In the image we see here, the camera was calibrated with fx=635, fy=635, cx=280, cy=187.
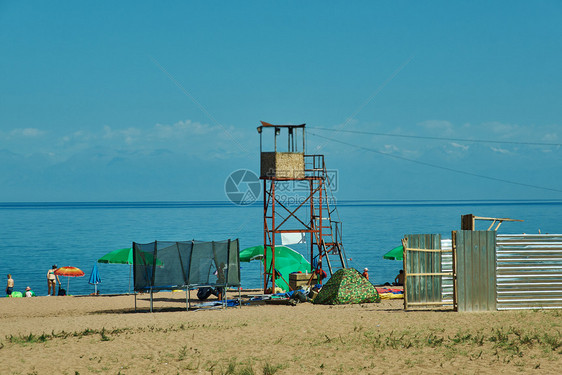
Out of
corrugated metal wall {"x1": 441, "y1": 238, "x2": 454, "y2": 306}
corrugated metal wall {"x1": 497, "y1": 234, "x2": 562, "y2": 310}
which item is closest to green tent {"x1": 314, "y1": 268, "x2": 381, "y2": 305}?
corrugated metal wall {"x1": 441, "y1": 238, "x2": 454, "y2": 306}

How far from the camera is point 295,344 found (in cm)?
1412

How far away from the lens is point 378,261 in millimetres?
68375

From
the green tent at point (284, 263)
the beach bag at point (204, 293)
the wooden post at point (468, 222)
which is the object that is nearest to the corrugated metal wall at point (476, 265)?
the wooden post at point (468, 222)

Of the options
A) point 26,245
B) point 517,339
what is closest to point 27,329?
point 517,339

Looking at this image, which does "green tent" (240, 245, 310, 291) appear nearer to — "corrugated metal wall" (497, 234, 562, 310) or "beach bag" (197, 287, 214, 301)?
"beach bag" (197, 287, 214, 301)

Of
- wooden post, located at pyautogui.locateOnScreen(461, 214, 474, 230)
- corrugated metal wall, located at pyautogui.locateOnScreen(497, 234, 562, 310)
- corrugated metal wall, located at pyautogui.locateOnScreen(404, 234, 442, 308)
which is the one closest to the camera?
corrugated metal wall, located at pyautogui.locateOnScreen(497, 234, 562, 310)

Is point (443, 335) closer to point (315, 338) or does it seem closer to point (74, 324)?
point (315, 338)

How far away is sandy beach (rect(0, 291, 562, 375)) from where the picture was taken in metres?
12.0

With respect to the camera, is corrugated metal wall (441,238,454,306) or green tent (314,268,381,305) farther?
green tent (314,268,381,305)

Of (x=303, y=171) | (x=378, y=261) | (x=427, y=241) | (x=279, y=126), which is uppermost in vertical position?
(x=279, y=126)

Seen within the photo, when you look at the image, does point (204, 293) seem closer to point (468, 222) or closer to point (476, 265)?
point (468, 222)

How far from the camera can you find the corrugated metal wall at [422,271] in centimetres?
1841

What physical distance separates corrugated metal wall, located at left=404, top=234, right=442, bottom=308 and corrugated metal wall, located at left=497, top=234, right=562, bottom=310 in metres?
1.82

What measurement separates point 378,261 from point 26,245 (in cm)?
5464
